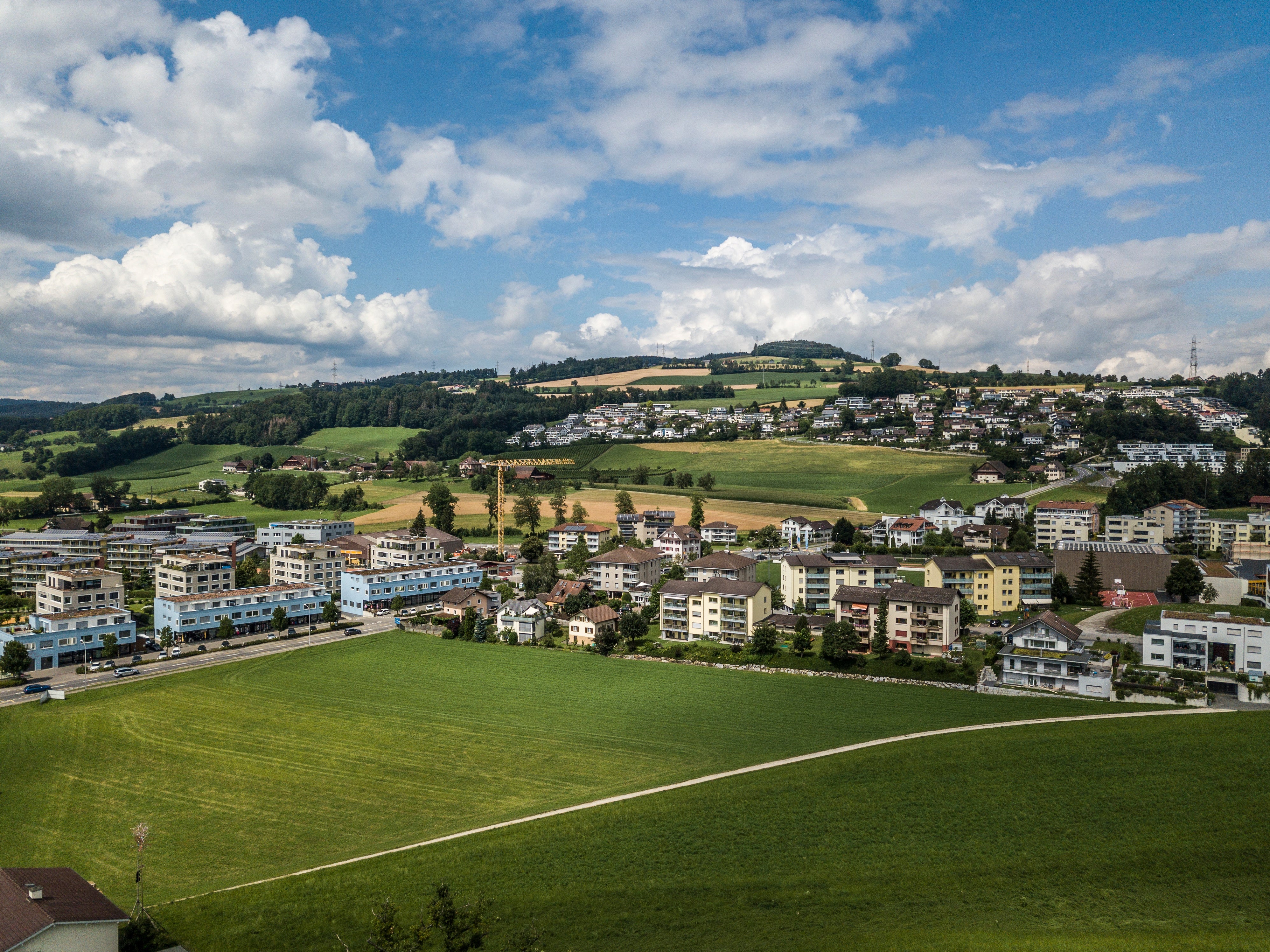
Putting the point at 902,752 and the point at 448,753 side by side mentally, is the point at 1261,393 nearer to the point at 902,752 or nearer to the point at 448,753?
the point at 902,752

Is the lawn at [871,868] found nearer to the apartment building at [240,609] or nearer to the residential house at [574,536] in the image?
the apartment building at [240,609]

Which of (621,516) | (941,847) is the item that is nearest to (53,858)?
(941,847)

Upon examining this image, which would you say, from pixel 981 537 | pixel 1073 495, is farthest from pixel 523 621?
pixel 1073 495

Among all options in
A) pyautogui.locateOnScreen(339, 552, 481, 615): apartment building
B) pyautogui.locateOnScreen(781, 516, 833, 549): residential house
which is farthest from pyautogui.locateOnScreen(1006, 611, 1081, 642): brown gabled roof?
pyautogui.locateOnScreen(339, 552, 481, 615): apartment building

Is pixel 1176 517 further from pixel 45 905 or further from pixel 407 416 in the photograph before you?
pixel 407 416

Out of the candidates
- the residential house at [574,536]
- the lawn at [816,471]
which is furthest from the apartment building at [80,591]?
the lawn at [816,471]

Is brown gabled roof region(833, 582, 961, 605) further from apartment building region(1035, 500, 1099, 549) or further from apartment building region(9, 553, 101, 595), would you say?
apartment building region(9, 553, 101, 595)
